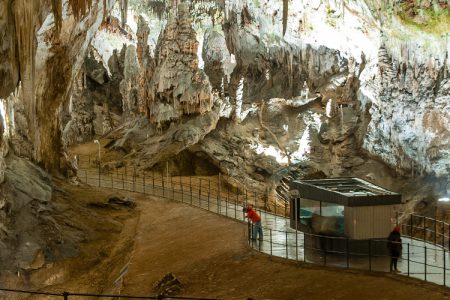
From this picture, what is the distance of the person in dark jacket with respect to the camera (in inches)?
458

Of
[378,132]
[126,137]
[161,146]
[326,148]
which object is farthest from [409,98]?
[126,137]

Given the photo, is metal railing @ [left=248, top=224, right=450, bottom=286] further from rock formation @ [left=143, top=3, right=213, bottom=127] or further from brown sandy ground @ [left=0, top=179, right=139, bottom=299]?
rock formation @ [left=143, top=3, right=213, bottom=127]

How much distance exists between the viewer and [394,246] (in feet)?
38.1

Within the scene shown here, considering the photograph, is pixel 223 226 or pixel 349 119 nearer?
pixel 223 226

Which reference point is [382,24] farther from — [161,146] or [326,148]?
[161,146]

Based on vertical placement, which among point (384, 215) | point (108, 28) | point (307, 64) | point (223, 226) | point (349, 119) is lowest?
point (223, 226)

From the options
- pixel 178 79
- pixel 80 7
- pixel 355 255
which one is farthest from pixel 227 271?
pixel 178 79

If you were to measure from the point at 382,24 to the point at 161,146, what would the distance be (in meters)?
12.1

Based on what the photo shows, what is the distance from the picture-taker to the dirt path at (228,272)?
11.0 m

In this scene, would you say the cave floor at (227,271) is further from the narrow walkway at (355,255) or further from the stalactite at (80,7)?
the stalactite at (80,7)

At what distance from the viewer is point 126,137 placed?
1294 inches

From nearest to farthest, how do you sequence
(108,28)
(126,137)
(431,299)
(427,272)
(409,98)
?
1. (431,299)
2. (427,272)
3. (409,98)
4. (126,137)
5. (108,28)

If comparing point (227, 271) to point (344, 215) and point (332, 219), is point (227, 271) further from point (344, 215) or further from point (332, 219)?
point (344, 215)

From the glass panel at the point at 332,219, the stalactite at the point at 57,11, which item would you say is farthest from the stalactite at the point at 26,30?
the glass panel at the point at 332,219
